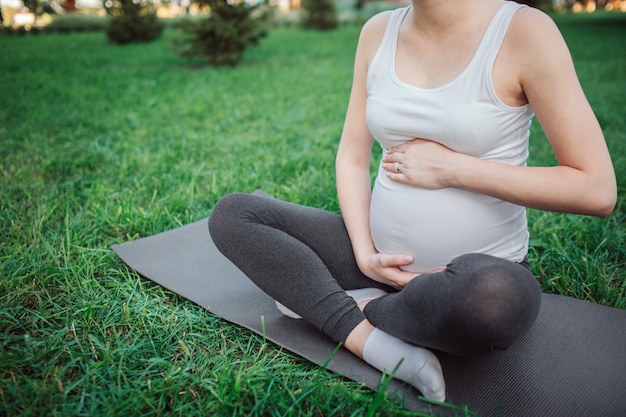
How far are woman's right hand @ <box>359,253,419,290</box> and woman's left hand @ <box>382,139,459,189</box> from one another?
0.74 feet

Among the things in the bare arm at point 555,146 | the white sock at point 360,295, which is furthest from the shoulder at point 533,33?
the white sock at point 360,295

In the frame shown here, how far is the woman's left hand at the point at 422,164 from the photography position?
4.41 ft

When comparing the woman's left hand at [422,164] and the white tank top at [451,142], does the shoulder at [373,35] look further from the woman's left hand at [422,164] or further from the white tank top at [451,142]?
the woman's left hand at [422,164]

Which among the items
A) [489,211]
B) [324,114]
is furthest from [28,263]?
[324,114]

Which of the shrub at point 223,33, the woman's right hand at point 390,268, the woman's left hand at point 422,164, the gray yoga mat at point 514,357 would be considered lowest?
the gray yoga mat at point 514,357

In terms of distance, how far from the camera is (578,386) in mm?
1357

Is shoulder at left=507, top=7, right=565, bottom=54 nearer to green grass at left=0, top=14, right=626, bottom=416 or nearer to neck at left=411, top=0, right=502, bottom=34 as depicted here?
neck at left=411, top=0, right=502, bottom=34

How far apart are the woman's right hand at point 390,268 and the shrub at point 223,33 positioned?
20.0 feet

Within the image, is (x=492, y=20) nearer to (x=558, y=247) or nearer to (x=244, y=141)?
(x=558, y=247)

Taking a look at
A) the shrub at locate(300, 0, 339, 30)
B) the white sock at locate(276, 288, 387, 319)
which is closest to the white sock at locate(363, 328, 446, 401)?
the white sock at locate(276, 288, 387, 319)

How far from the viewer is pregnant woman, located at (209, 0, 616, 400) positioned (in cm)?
120

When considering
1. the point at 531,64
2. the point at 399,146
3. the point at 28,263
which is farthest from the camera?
the point at 28,263

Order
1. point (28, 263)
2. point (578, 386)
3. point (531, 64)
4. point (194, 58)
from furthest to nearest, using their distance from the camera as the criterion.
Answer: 1. point (194, 58)
2. point (28, 263)
3. point (578, 386)
4. point (531, 64)

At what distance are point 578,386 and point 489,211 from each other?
55 cm
